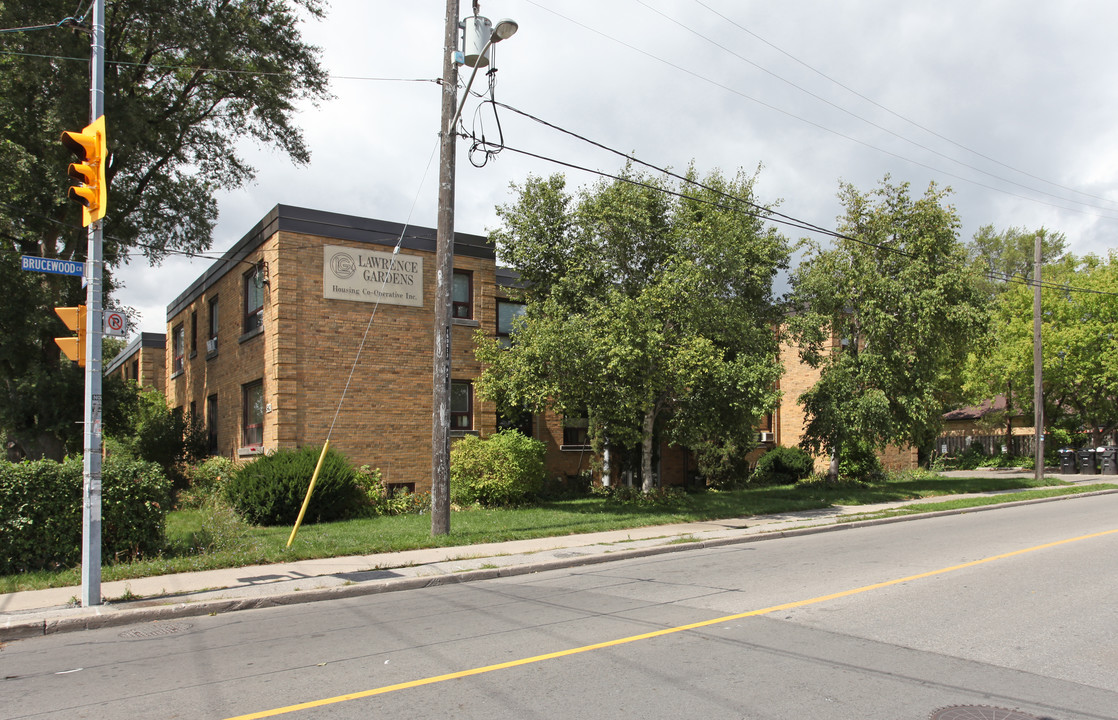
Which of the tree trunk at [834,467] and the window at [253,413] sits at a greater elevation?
the window at [253,413]

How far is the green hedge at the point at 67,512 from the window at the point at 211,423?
1251 cm

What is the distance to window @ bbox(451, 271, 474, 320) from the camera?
20.6m

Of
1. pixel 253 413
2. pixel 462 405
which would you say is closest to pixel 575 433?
pixel 462 405

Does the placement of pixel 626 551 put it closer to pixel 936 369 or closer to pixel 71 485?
pixel 71 485

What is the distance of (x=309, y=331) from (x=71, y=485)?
27.3 feet

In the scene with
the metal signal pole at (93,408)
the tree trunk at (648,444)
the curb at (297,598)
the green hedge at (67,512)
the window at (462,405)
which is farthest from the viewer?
the window at (462,405)

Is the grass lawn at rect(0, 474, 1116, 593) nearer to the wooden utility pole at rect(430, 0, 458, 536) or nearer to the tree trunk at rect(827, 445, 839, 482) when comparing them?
the tree trunk at rect(827, 445, 839, 482)

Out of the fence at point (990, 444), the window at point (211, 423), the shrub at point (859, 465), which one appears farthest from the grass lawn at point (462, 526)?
the fence at point (990, 444)

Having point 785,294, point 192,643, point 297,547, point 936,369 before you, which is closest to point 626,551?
point 297,547

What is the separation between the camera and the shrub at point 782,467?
27141 millimetres

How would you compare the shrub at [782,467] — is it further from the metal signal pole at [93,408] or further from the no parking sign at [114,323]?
the metal signal pole at [93,408]

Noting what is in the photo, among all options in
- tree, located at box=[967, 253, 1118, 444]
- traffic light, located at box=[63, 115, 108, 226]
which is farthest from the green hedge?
tree, located at box=[967, 253, 1118, 444]

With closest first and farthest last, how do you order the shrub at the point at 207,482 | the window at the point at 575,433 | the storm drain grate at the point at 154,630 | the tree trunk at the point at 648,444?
the storm drain grate at the point at 154,630
the shrub at the point at 207,482
the tree trunk at the point at 648,444
the window at the point at 575,433

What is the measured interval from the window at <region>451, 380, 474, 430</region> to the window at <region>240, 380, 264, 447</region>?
4.89 m
